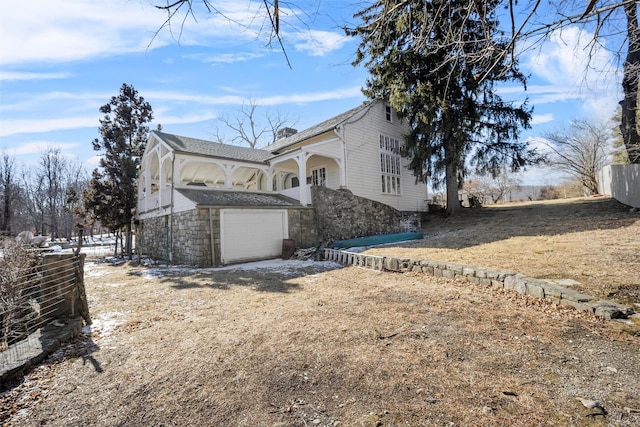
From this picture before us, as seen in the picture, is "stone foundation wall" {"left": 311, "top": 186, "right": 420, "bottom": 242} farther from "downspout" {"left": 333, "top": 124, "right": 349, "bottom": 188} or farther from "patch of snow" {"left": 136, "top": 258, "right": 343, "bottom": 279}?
"patch of snow" {"left": 136, "top": 258, "right": 343, "bottom": 279}

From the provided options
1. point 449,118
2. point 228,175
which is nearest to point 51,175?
point 228,175

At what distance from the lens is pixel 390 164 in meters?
17.6

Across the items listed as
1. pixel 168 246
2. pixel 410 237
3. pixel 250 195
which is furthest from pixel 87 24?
pixel 410 237

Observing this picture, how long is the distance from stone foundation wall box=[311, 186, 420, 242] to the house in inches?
4.0

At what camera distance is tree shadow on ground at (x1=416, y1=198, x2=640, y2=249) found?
9.66 metres

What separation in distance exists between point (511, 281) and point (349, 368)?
13.2 ft

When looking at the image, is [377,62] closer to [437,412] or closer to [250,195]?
[250,195]

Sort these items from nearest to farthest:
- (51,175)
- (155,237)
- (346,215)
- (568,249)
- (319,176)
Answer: (568,249) < (346,215) < (155,237) < (319,176) < (51,175)

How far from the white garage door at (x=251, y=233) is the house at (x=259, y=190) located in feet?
0.13

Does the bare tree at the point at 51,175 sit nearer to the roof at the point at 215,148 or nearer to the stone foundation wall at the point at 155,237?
the stone foundation wall at the point at 155,237

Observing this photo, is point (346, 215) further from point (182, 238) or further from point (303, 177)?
point (182, 238)

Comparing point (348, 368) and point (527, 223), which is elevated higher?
point (527, 223)

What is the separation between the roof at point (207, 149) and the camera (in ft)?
43.9

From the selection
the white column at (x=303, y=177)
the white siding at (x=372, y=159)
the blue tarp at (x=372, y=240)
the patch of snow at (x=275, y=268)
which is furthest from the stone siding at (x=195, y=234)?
the white siding at (x=372, y=159)
